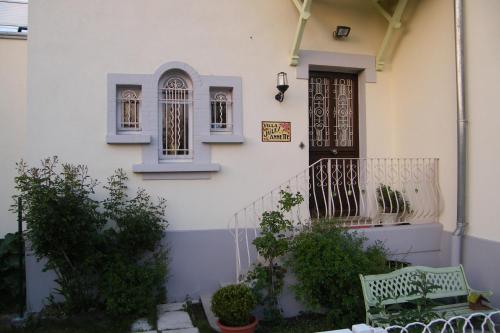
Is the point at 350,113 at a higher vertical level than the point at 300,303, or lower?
higher

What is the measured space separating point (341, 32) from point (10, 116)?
527 centimetres

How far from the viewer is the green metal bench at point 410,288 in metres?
3.99

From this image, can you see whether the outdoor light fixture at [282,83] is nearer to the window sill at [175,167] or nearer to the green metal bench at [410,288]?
the window sill at [175,167]

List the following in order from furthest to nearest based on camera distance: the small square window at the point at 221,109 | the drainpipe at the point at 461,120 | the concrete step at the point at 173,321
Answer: the small square window at the point at 221,109
the drainpipe at the point at 461,120
the concrete step at the point at 173,321

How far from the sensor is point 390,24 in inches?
243

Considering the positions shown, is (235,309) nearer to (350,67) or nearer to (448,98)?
(448,98)

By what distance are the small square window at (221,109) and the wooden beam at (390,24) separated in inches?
100

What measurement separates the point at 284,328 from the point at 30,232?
3209 mm

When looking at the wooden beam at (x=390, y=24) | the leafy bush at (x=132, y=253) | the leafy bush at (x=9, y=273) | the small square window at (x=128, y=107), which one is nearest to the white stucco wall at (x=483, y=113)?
the wooden beam at (x=390, y=24)

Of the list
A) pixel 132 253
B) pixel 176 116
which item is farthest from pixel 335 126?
pixel 132 253

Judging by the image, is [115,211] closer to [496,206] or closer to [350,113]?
[350,113]

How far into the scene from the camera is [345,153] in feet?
21.8

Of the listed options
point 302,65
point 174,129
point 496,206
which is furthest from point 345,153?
point 174,129

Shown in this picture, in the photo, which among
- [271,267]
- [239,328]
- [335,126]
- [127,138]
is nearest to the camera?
[239,328]
